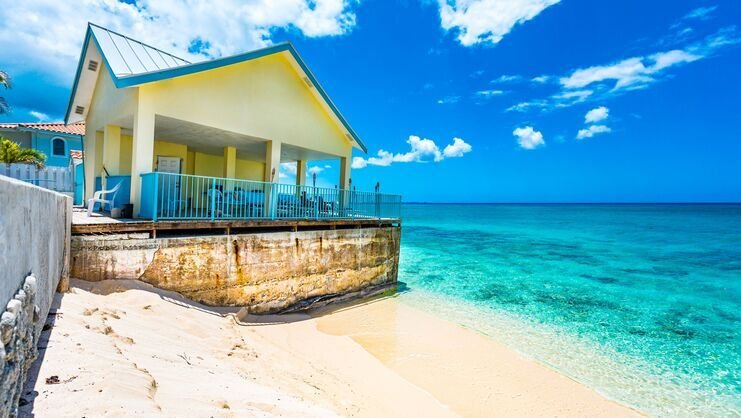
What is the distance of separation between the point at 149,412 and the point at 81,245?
5.15 meters

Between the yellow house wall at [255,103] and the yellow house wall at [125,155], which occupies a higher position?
the yellow house wall at [255,103]

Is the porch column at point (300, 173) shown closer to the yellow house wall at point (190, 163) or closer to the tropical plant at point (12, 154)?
the yellow house wall at point (190, 163)

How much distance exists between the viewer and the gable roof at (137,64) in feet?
28.4

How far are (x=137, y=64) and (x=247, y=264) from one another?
7.13 meters

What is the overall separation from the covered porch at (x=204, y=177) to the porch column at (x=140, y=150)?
2 cm

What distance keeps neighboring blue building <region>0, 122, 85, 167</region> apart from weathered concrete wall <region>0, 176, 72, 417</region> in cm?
2329

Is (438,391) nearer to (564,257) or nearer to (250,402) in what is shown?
(250,402)

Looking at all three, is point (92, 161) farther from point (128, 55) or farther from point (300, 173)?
point (300, 173)

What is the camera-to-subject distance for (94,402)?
106 inches

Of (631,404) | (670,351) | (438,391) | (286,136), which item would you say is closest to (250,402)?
(438,391)

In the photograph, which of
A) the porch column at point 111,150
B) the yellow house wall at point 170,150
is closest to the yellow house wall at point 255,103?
the porch column at point 111,150

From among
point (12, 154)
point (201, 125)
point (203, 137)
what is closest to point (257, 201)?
point (201, 125)

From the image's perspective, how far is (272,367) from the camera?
6.02 metres

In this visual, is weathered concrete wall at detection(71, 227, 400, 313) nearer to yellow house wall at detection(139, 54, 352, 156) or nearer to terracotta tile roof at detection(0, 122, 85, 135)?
yellow house wall at detection(139, 54, 352, 156)
